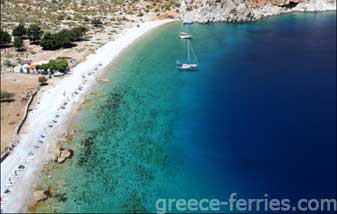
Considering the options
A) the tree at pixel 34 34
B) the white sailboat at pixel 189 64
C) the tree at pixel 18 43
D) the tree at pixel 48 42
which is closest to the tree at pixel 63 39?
the tree at pixel 48 42

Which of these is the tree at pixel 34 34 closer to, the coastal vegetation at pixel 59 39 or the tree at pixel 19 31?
the tree at pixel 19 31

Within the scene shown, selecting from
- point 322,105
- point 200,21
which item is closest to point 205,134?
point 322,105

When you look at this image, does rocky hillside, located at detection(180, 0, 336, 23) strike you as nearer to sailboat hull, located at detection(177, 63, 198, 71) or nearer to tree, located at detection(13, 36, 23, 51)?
sailboat hull, located at detection(177, 63, 198, 71)

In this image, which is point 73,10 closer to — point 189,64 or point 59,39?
point 59,39

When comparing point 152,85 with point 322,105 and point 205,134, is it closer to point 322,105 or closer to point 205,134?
point 205,134

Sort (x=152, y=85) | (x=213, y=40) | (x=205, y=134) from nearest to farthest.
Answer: (x=205, y=134), (x=152, y=85), (x=213, y=40)

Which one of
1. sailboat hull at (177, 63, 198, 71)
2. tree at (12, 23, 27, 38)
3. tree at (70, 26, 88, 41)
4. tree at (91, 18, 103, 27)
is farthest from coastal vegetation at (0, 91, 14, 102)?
tree at (91, 18, 103, 27)

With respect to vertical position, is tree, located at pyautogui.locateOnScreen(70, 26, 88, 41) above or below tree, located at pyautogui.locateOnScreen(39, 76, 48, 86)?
above
